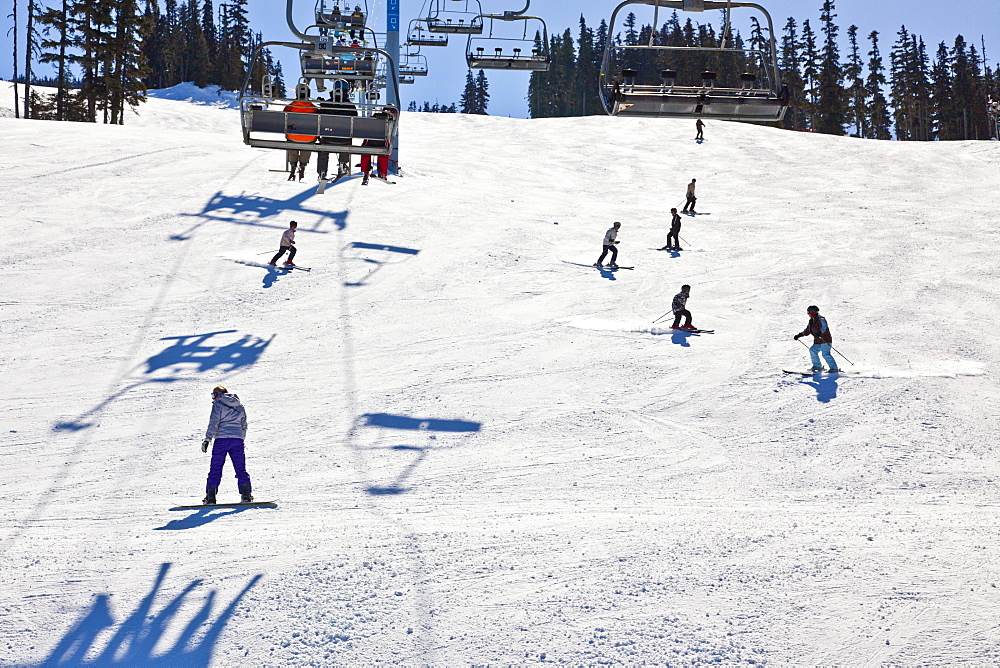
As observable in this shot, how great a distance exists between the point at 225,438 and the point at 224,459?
0.22 meters

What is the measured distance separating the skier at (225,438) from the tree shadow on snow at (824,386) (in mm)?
8138

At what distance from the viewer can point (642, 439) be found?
10664 mm

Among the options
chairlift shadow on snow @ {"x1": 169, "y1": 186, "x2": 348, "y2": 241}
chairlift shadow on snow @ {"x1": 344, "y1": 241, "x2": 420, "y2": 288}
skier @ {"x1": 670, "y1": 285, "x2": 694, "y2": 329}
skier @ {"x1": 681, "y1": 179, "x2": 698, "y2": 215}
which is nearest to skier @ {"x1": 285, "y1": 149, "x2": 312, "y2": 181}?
chairlift shadow on snow @ {"x1": 169, "y1": 186, "x2": 348, "y2": 241}

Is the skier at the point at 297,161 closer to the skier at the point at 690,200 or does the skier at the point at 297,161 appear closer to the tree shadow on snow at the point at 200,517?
the skier at the point at 690,200

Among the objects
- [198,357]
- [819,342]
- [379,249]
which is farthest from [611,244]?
[198,357]

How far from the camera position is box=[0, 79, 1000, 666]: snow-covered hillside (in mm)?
6344

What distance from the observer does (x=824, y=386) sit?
12.6 metres

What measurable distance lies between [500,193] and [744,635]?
2097 cm

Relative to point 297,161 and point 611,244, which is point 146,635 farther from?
point 297,161

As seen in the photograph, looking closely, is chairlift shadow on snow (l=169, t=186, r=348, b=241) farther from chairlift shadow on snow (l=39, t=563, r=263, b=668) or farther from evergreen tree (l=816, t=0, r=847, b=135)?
evergreen tree (l=816, t=0, r=847, b=135)

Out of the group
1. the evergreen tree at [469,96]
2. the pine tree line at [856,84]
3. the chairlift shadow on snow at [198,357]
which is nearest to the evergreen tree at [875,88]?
the pine tree line at [856,84]

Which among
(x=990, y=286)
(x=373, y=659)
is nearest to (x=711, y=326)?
(x=990, y=286)

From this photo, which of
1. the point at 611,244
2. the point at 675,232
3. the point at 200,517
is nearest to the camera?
the point at 200,517

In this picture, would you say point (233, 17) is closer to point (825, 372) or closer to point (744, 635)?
point (825, 372)
